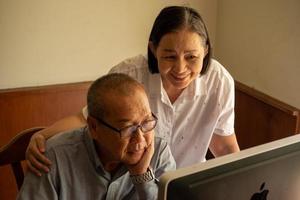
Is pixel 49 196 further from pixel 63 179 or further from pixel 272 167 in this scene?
pixel 272 167

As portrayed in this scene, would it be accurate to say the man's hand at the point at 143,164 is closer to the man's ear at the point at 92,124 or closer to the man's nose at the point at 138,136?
the man's nose at the point at 138,136

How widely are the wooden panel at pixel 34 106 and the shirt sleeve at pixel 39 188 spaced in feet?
3.25

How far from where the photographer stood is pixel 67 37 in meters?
2.03

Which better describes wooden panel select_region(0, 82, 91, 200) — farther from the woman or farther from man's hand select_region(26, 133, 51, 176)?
man's hand select_region(26, 133, 51, 176)

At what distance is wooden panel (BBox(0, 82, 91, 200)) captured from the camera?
201 centimetres

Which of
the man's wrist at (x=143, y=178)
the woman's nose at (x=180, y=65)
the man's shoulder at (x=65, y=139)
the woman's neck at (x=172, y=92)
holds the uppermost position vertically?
the woman's nose at (x=180, y=65)

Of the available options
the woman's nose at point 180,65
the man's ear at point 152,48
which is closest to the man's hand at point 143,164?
the woman's nose at point 180,65

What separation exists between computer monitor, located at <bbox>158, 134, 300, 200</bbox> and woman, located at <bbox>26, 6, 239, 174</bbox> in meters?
0.67

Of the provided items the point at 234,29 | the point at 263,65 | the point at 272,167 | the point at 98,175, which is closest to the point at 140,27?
the point at 234,29

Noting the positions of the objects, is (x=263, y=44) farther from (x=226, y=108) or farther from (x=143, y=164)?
(x=143, y=164)

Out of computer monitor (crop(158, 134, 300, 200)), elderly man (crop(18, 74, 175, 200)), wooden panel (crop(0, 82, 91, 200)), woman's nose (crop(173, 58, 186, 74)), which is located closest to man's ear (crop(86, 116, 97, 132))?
elderly man (crop(18, 74, 175, 200))

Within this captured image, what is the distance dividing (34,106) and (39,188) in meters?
1.05

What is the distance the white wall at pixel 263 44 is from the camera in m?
1.86

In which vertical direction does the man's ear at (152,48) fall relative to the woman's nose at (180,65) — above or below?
above
